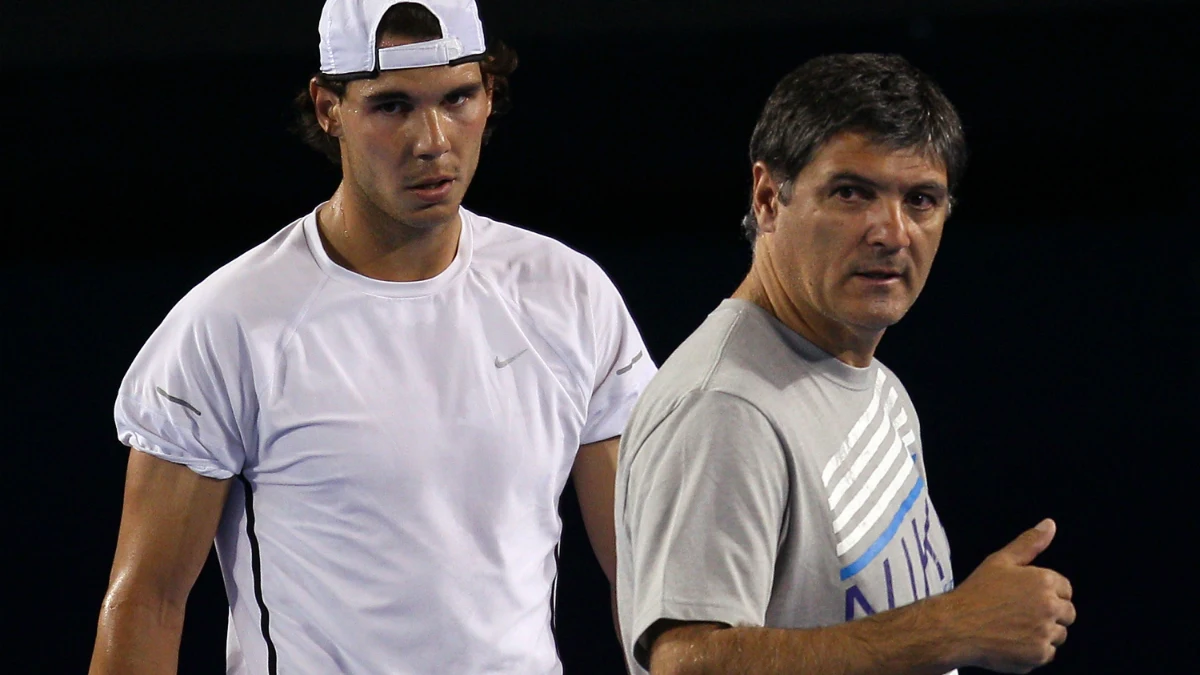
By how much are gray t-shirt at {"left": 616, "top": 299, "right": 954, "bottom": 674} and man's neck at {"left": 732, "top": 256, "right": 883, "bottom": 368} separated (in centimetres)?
2

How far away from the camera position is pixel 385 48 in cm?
181

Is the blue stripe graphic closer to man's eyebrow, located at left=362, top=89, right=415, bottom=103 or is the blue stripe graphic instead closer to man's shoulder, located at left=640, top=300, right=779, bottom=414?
man's shoulder, located at left=640, top=300, right=779, bottom=414

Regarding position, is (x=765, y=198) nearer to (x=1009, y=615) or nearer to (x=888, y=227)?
(x=888, y=227)

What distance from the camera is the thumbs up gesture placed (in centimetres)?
121

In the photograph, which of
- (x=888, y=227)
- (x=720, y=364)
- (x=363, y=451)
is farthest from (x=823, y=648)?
(x=363, y=451)

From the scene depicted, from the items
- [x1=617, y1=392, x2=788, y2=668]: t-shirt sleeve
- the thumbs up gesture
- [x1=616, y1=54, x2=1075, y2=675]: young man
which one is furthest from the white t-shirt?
the thumbs up gesture

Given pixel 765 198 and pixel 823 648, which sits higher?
pixel 765 198

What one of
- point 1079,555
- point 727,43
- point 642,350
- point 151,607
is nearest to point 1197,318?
point 1079,555

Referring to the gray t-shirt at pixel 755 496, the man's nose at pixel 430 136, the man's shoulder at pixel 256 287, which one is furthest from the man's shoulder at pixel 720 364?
the man's shoulder at pixel 256 287

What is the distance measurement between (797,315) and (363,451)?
0.55 metres

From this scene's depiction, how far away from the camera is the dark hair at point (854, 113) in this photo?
1362 millimetres

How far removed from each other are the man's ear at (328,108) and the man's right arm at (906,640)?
0.85 metres

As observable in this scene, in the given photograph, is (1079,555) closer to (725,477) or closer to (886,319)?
(886,319)

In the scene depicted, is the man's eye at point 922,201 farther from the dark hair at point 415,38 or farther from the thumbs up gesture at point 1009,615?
the dark hair at point 415,38
